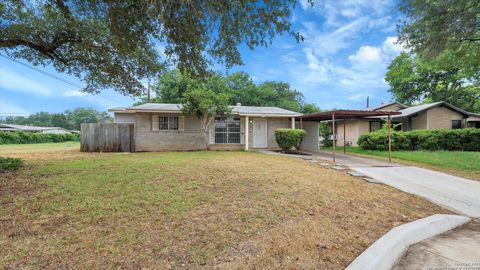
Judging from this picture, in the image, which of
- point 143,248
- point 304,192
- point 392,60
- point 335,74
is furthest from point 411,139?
point 392,60

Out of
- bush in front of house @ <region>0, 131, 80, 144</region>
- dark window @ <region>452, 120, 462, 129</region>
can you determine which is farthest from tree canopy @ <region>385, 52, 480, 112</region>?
bush in front of house @ <region>0, 131, 80, 144</region>

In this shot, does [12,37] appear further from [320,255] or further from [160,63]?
[320,255]

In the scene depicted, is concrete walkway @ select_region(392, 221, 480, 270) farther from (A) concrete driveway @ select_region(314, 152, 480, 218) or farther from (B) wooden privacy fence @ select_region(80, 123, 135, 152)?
(B) wooden privacy fence @ select_region(80, 123, 135, 152)

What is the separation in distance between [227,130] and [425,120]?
1602cm

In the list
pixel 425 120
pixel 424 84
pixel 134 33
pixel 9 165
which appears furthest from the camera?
pixel 424 84

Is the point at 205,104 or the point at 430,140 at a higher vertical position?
the point at 205,104

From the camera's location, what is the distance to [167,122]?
14.1 m

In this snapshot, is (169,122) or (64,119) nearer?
(169,122)

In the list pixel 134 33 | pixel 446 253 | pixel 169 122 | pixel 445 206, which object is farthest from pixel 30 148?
pixel 445 206

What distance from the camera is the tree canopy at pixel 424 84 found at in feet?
92.2

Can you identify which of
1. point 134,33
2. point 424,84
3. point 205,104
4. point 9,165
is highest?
point 424,84

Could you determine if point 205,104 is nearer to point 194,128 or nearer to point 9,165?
point 194,128

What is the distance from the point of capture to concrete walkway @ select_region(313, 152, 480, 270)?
254 centimetres

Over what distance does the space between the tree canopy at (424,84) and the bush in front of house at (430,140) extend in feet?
56.8
